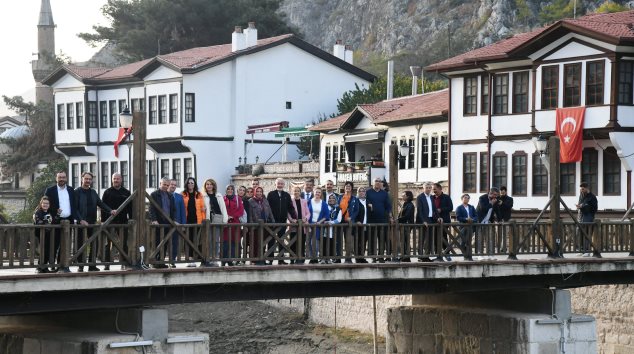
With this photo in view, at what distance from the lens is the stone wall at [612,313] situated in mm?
32594

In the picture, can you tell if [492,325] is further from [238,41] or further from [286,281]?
[238,41]

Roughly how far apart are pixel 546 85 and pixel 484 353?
59.2 feet

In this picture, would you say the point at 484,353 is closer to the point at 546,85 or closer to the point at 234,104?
the point at 546,85

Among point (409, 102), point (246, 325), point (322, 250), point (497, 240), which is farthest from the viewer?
point (409, 102)

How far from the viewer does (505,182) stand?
46.1 metres

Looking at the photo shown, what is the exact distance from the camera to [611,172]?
4141 centimetres

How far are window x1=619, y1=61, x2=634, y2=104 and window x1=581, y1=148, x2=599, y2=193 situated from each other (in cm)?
185

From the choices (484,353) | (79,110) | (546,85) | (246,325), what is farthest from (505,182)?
(79,110)

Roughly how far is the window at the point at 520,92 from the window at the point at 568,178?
10.7 feet

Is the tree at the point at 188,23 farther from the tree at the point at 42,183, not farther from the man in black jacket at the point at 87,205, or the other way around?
the man in black jacket at the point at 87,205

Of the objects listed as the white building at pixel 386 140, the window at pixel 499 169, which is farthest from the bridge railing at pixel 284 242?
the white building at pixel 386 140

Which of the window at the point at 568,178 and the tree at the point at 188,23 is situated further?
the tree at the point at 188,23

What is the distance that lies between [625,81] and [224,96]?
2852cm

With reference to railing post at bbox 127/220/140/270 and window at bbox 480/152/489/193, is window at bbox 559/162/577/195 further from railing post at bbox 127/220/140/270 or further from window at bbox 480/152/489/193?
railing post at bbox 127/220/140/270
